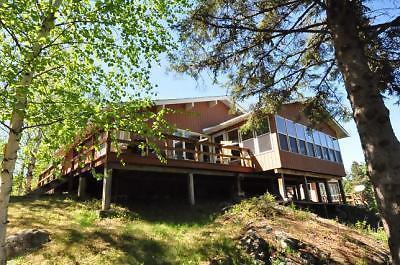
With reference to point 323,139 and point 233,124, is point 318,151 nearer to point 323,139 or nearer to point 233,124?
A: point 323,139

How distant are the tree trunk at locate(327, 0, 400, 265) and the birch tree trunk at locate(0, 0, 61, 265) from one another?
5.88 meters

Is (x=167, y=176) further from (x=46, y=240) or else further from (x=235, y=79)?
(x=235, y=79)

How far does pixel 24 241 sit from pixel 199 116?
44.3 ft

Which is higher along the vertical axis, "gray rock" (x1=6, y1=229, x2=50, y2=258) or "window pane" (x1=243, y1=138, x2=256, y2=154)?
"window pane" (x1=243, y1=138, x2=256, y2=154)

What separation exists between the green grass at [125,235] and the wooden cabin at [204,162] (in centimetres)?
118

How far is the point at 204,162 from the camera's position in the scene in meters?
15.3

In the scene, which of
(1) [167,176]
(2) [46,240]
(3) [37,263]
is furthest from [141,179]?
(3) [37,263]

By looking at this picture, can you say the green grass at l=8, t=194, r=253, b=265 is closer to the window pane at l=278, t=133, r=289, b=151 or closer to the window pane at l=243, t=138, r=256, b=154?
the window pane at l=243, t=138, r=256, b=154

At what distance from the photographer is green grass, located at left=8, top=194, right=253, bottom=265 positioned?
8523 mm

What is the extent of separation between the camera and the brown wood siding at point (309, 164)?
17.2m

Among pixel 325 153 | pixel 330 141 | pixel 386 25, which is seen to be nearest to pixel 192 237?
pixel 386 25

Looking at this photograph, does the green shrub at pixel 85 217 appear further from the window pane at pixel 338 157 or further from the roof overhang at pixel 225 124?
the window pane at pixel 338 157

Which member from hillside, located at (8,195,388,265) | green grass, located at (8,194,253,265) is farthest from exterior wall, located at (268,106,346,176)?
green grass, located at (8,194,253,265)

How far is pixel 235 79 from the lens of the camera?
812 cm
